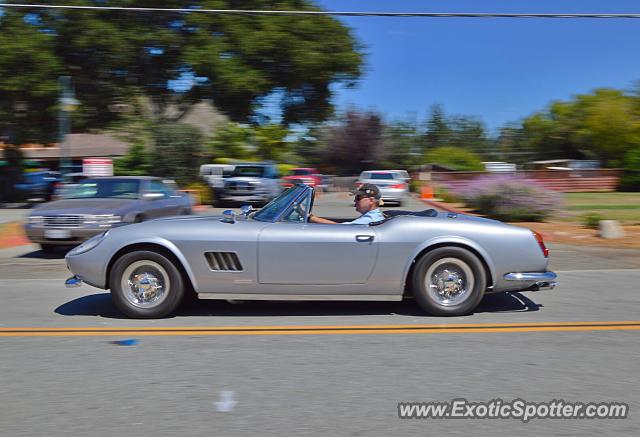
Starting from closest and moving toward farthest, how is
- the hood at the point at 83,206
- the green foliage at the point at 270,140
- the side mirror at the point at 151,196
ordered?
1. the hood at the point at 83,206
2. the side mirror at the point at 151,196
3. the green foliage at the point at 270,140

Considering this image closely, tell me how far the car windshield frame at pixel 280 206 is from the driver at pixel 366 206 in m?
0.25

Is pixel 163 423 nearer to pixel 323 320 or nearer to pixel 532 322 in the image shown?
pixel 323 320

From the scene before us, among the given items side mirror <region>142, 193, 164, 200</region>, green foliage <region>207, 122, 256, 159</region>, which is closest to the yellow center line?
side mirror <region>142, 193, 164, 200</region>

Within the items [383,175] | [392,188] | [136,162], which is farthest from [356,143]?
[136,162]

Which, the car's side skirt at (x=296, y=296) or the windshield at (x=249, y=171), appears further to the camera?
the windshield at (x=249, y=171)

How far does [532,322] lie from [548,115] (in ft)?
180

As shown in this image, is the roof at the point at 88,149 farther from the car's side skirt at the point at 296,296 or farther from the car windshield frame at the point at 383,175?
the car's side skirt at the point at 296,296

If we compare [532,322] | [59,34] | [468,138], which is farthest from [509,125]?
[532,322]

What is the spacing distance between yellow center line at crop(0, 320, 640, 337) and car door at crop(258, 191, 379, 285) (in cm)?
45

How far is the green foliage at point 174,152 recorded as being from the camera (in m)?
27.2

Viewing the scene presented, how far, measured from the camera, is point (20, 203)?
2834 cm

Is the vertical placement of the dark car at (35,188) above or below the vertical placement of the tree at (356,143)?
below

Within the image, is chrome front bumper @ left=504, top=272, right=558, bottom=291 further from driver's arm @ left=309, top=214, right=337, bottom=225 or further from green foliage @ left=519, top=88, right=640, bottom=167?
green foliage @ left=519, top=88, right=640, bottom=167

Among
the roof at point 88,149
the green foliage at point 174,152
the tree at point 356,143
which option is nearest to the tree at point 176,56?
the green foliage at point 174,152
